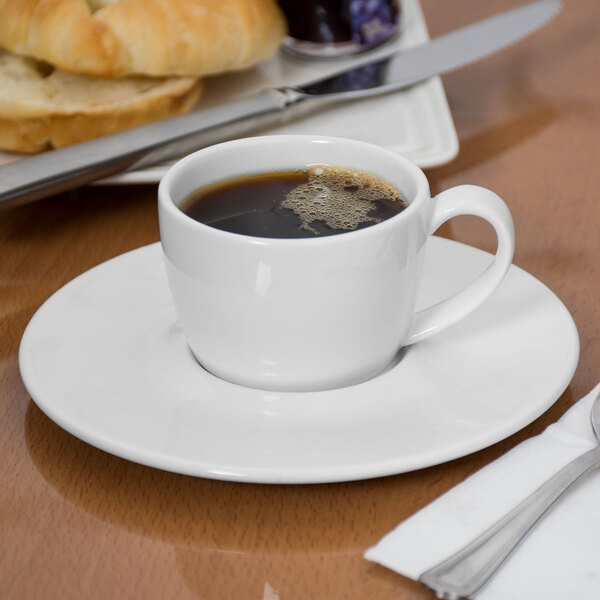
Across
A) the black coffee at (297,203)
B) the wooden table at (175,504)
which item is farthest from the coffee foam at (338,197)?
the wooden table at (175,504)

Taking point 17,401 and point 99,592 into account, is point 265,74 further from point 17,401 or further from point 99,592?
point 99,592

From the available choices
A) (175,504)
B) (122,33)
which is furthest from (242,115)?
(175,504)

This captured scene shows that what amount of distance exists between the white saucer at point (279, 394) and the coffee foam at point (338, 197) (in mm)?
97

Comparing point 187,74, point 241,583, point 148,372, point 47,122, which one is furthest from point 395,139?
point 241,583

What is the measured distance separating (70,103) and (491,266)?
53cm

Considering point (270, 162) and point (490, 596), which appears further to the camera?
point (270, 162)

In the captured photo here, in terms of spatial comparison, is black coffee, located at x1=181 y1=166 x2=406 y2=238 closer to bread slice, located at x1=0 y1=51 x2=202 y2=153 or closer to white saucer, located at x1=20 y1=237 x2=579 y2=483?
white saucer, located at x1=20 y1=237 x2=579 y2=483

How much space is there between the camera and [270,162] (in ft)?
2.16

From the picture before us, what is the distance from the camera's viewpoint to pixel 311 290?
544 millimetres

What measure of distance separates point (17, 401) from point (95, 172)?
0.96ft

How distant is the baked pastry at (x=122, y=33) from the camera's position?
94 cm

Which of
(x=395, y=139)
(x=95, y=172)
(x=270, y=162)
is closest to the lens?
(x=270, y=162)

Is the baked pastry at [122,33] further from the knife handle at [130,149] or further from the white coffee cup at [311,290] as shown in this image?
the white coffee cup at [311,290]

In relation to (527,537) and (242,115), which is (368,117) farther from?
(527,537)
